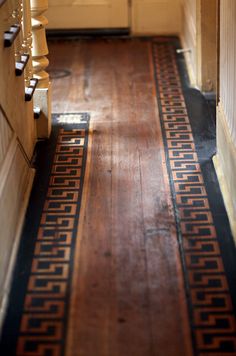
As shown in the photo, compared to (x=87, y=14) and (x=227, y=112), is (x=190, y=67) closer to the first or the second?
(x=87, y=14)

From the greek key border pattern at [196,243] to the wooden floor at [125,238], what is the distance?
0.06 m

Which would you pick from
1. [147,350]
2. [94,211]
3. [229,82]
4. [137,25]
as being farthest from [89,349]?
[137,25]

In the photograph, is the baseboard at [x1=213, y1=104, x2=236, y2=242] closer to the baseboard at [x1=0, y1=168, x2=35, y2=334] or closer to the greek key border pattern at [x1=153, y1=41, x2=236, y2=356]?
the greek key border pattern at [x1=153, y1=41, x2=236, y2=356]

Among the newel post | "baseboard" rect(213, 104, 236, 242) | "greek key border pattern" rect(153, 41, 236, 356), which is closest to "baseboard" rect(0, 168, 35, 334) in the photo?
the newel post

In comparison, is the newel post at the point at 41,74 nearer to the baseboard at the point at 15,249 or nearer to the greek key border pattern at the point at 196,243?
the baseboard at the point at 15,249

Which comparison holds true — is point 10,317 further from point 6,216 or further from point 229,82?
point 229,82

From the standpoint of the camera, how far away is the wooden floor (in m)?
2.91

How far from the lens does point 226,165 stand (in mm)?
4125

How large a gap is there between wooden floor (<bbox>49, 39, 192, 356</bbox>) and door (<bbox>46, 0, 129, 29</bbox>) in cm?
189

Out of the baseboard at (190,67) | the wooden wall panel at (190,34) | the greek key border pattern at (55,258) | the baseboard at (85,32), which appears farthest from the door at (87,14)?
the greek key border pattern at (55,258)

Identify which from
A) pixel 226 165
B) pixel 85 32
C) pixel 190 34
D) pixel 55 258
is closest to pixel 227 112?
pixel 226 165

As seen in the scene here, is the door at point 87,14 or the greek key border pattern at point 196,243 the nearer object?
the greek key border pattern at point 196,243

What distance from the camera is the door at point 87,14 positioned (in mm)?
7898

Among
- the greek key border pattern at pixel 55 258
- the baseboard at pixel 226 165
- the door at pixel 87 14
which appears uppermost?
the door at pixel 87 14
